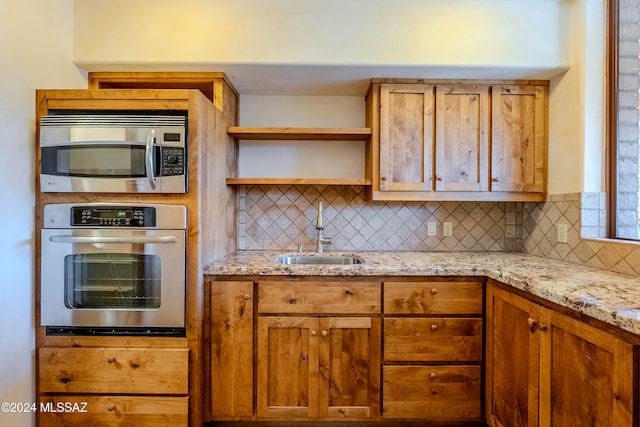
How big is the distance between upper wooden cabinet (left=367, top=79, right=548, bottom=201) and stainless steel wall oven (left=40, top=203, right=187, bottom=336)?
1294 mm

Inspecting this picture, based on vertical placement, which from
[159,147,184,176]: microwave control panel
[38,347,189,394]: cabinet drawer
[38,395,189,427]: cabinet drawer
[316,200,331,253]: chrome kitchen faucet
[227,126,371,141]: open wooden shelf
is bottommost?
[38,395,189,427]: cabinet drawer

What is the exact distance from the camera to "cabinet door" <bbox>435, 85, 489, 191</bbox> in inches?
81.9

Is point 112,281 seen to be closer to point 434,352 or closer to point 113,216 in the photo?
point 113,216

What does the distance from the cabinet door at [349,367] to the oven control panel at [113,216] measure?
3.45 ft

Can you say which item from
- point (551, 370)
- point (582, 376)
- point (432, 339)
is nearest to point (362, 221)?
point (432, 339)

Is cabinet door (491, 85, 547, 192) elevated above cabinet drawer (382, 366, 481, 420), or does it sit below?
above

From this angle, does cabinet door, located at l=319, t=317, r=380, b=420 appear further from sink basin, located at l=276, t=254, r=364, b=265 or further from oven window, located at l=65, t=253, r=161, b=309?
oven window, located at l=65, t=253, r=161, b=309

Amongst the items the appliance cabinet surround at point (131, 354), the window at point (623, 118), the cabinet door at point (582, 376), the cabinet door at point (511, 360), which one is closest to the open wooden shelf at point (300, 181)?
the appliance cabinet surround at point (131, 354)

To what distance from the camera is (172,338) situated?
166 centimetres

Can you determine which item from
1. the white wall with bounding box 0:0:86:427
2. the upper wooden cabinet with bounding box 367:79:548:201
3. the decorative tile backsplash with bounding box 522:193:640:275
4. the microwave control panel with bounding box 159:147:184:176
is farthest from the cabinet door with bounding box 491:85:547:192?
the white wall with bounding box 0:0:86:427

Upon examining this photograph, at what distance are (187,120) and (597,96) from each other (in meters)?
2.28

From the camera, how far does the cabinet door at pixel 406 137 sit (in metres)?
2.08

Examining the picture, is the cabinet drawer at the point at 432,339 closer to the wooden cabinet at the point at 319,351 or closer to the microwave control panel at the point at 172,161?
the wooden cabinet at the point at 319,351

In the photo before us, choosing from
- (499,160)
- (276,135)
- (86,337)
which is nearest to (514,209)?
(499,160)
